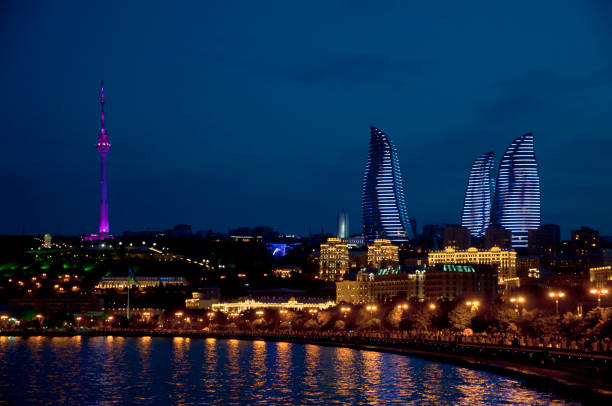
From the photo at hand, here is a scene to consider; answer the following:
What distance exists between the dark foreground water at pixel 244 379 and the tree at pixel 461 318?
13020mm

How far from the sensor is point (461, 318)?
98000mm

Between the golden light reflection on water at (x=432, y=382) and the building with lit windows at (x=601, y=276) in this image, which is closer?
the golden light reflection on water at (x=432, y=382)

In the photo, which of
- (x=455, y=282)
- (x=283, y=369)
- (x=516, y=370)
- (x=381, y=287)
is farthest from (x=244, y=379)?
(x=381, y=287)

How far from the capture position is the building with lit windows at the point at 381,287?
543 feet

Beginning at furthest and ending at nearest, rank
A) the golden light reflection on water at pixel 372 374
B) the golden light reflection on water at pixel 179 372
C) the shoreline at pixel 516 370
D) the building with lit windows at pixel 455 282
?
the building with lit windows at pixel 455 282
the golden light reflection on water at pixel 179 372
the golden light reflection on water at pixel 372 374
the shoreline at pixel 516 370

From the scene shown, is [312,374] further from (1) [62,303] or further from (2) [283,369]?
(1) [62,303]

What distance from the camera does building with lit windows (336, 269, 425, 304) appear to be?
6516 inches

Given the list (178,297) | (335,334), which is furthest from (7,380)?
(178,297)

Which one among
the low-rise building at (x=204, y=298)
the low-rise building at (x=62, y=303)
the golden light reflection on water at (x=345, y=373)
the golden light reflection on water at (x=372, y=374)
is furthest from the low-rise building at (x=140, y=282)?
the golden light reflection on water at (x=372, y=374)

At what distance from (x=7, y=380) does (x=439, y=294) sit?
98316mm

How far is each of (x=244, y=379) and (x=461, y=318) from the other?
→ 36363mm

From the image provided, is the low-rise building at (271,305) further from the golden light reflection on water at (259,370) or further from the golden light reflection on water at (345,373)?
the golden light reflection on water at (345,373)

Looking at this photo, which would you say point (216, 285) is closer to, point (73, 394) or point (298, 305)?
point (298, 305)

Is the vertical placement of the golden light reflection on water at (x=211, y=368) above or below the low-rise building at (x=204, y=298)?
below
